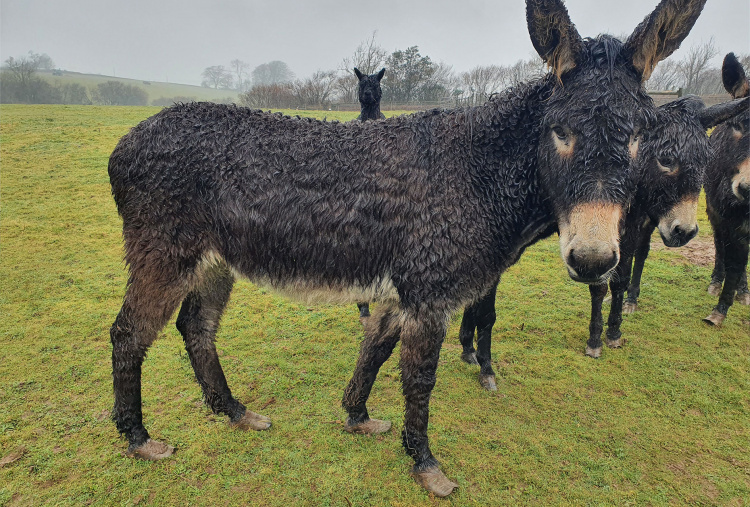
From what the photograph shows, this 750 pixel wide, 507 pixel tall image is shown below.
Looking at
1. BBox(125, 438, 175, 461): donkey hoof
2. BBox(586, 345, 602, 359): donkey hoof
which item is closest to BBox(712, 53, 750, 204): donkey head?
BBox(586, 345, 602, 359): donkey hoof

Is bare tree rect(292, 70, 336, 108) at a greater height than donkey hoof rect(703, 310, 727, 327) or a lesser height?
greater

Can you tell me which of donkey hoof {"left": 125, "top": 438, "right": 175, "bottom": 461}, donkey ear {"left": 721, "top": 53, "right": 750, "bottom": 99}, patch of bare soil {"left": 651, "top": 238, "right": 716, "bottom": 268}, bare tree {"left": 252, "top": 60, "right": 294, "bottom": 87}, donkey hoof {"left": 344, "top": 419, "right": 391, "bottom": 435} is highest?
bare tree {"left": 252, "top": 60, "right": 294, "bottom": 87}

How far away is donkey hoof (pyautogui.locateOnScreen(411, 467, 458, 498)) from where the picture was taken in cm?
286

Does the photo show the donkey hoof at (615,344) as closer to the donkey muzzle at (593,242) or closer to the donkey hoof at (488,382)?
the donkey hoof at (488,382)

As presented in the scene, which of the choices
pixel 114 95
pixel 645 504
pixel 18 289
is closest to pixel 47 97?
pixel 114 95

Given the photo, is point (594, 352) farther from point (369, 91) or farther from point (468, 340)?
point (369, 91)

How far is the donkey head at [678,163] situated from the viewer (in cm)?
379

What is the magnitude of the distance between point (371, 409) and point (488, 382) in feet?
4.29

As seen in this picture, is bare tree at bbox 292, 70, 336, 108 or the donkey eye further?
bare tree at bbox 292, 70, 336, 108

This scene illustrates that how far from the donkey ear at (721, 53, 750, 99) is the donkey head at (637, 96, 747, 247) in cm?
87

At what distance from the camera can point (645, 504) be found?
281cm

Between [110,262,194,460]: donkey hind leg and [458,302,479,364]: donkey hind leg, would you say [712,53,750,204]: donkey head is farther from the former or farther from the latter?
[110,262,194,460]: donkey hind leg

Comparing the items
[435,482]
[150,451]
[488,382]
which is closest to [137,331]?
[150,451]

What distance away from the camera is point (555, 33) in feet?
7.29
